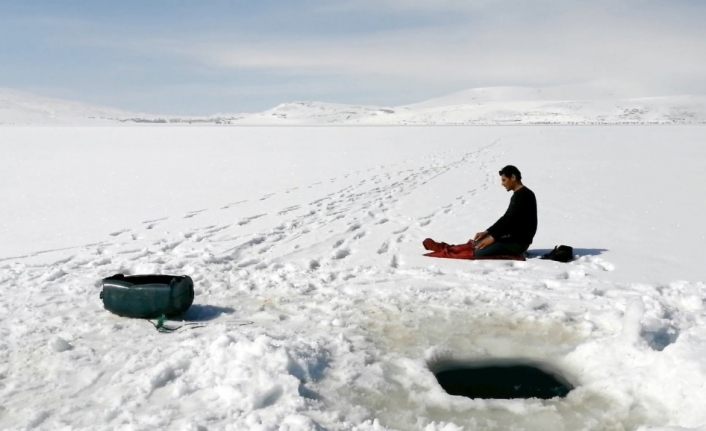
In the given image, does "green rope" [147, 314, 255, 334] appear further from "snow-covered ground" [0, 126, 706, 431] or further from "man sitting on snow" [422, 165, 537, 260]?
"man sitting on snow" [422, 165, 537, 260]

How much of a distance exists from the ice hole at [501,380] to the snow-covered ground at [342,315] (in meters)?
0.10

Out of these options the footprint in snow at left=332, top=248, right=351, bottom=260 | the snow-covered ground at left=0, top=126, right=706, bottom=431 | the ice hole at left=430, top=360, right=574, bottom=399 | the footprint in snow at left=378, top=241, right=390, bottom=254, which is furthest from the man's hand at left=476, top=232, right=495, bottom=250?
the ice hole at left=430, top=360, right=574, bottom=399

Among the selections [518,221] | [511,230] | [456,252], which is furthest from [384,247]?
[518,221]

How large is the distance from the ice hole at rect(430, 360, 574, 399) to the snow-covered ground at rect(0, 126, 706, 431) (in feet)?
0.34

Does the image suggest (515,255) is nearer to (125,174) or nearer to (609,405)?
(609,405)

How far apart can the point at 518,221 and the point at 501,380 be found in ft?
10.6

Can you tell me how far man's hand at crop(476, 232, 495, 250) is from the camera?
7.14 meters

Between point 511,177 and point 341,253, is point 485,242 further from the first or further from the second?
point 341,253

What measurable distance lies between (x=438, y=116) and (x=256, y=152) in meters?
169

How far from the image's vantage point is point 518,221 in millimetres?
7105

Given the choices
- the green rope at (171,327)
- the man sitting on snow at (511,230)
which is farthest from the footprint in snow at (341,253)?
the green rope at (171,327)

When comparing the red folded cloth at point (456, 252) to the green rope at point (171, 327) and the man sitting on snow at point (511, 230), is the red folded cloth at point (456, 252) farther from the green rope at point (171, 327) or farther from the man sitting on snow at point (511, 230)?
the green rope at point (171, 327)

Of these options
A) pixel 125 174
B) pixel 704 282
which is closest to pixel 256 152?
pixel 125 174

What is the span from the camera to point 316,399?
371cm
